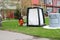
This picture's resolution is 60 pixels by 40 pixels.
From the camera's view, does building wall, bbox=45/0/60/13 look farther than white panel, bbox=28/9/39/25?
Yes

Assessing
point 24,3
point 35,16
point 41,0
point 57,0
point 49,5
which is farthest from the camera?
point 57,0

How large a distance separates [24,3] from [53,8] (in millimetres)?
24309

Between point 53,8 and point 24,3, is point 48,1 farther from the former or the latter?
point 24,3

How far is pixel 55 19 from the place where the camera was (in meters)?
22.8

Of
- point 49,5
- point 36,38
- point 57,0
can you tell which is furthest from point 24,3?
point 36,38

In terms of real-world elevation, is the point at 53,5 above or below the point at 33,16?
above

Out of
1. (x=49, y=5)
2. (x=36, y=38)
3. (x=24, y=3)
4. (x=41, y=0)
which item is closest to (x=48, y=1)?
(x=49, y=5)

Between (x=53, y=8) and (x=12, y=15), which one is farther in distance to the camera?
(x=53, y=8)

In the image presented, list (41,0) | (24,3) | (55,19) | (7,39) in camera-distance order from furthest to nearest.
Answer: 1. (41,0)
2. (24,3)
3. (55,19)
4. (7,39)

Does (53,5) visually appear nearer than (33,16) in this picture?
No

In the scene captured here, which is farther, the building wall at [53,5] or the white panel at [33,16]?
the building wall at [53,5]

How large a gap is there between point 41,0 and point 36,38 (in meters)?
46.0

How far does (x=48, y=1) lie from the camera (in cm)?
7150

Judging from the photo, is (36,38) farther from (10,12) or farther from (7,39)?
(10,12)
